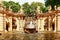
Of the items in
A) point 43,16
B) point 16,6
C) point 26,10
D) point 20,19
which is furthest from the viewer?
point 26,10

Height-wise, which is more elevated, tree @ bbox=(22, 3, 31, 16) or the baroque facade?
tree @ bbox=(22, 3, 31, 16)

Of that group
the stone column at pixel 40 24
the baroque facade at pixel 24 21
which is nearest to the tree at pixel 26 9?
the baroque facade at pixel 24 21

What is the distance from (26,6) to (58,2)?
41.0 metres

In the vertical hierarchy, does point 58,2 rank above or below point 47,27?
above

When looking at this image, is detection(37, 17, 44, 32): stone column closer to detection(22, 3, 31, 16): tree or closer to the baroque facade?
the baroque facade

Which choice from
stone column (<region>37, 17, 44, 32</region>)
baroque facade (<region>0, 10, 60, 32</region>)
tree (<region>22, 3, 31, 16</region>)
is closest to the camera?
baroque facade (<region>0, 10, 60, 32</region>)

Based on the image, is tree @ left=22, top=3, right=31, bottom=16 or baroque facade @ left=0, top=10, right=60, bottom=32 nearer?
baroque facade @ left=0, top=10, right=60, bottom=32

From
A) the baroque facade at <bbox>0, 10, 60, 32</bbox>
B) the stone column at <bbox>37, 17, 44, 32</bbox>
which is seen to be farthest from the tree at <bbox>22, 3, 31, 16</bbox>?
the stone column at <bbox>37, 17, 44, 32</bbox>

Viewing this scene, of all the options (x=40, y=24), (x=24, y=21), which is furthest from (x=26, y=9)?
(x=40, y=24)

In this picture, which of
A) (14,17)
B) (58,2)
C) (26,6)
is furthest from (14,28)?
(26,6)

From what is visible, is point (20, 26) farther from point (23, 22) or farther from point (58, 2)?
point (58, 2)

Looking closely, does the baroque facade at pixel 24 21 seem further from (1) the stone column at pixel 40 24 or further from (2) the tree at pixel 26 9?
(2) the tree at pixel 26 9

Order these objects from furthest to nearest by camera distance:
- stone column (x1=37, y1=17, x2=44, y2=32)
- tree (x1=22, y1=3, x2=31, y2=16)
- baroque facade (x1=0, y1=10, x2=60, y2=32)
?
tree (x1=22, y1=3, x2=31, y2=16)
stone column (x1=37, y1=17, x2=44, y2=32)
baroque facade (x1=0, y1=10, x2=60, y2=32)

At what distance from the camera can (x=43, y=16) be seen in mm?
58969
